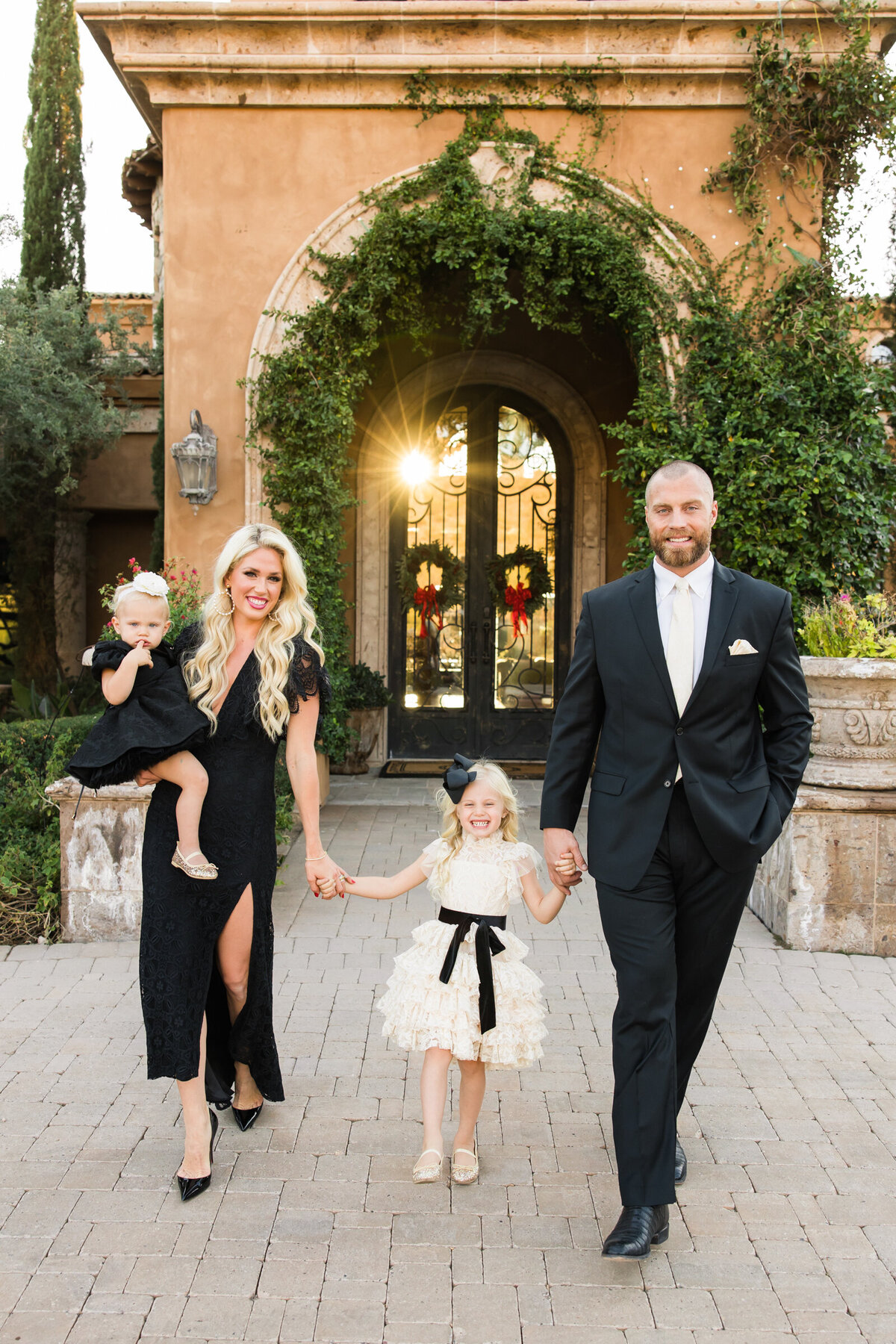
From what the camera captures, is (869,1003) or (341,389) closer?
(869,1003)

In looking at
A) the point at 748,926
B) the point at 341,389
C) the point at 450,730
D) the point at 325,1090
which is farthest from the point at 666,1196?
the point at 450,730

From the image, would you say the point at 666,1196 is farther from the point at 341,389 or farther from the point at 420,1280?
the point at 341,389

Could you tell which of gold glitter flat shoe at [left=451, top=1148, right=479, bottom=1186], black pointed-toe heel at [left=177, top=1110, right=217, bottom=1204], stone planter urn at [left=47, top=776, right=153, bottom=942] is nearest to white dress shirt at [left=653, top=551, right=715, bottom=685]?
gold glitter flat shoe at [left=451, top=1148, right=479, bottom=1186]

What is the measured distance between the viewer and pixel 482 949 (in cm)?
300

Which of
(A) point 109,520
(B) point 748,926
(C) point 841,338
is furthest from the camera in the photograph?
(A) point 109,520

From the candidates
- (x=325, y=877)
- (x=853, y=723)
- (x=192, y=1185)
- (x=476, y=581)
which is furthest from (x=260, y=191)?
(x=192, y=1185)

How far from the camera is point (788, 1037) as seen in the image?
4094 mm

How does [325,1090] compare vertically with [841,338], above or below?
→ below

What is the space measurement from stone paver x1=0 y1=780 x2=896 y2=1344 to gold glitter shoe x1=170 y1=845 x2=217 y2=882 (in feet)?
2.93

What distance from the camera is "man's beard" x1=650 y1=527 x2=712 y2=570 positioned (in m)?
2.79

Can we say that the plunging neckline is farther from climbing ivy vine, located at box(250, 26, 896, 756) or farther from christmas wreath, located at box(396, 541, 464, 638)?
christmas wreath, located at box(396, 541, 464, 638)

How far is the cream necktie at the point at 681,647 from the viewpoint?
108 inches

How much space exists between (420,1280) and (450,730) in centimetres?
756

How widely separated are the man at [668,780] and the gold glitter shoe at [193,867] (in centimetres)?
96
